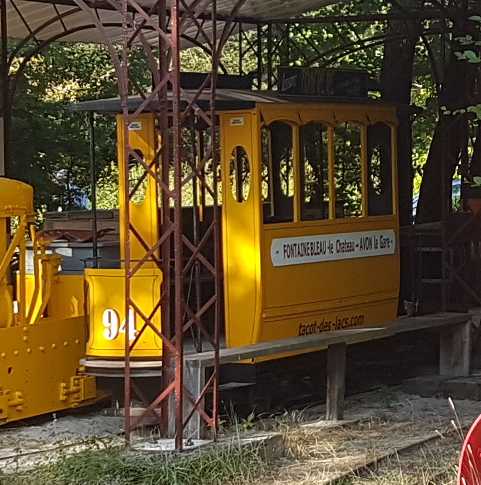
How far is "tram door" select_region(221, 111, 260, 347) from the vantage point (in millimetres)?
9523

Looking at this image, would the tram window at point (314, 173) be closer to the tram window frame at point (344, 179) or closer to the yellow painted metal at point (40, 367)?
the tram window frame at point (344, 179)

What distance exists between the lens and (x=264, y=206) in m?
9.68

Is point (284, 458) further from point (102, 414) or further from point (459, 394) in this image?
point (459, 394)

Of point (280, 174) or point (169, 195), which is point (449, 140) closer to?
point (280, 174)

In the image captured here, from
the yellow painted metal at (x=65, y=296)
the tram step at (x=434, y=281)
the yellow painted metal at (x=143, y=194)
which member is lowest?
the tram step at (x=434, y=281)

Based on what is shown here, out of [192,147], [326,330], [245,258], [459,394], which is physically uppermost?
[192,147]

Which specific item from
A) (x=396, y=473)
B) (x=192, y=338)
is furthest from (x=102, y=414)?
(x=396, y=473)

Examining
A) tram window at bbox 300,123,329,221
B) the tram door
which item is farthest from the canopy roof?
the tram door

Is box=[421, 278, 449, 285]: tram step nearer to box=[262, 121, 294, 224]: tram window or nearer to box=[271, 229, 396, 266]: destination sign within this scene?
box=[271, 229, 396, 266]: destination sign

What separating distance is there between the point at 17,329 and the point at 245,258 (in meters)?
1.85

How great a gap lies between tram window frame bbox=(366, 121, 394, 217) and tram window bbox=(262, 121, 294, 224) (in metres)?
1.18

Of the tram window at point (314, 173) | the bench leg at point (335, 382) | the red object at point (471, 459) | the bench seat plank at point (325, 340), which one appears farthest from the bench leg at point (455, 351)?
the red object at point (471, 459)

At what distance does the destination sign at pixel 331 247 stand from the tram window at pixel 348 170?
0.24 m

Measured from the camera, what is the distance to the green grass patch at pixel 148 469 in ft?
23.7
